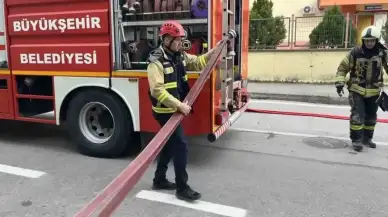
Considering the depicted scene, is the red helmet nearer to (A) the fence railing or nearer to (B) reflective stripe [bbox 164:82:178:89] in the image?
(B) reflective stripe [bbox 164:82:178:89]

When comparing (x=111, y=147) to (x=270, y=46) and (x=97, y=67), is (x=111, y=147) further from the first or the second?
(x=270, y=46)

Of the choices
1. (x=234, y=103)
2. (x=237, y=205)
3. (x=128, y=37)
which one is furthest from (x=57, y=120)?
(x=237, y=205)

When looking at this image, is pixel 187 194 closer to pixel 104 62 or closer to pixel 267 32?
pixel 104 62

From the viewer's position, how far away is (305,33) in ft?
42.1

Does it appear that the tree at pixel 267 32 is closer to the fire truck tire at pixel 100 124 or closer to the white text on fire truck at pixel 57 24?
the fire truck tire at pixel 100 124

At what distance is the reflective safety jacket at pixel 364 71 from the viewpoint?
5359 millimetres

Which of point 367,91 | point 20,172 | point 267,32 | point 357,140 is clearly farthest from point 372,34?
point 267,32

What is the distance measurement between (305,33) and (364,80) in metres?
7.78

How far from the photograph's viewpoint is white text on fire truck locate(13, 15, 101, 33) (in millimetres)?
4727

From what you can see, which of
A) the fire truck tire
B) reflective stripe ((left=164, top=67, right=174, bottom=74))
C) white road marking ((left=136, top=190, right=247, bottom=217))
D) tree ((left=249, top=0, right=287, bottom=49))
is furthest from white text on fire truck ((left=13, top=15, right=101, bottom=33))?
tree ((left=249, top=0, right=287, bottom=49))

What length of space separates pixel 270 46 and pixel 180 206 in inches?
406

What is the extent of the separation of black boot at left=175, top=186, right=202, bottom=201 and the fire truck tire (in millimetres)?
1290

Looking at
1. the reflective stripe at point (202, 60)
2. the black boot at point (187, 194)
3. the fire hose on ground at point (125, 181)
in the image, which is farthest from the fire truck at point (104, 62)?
the fire hose on ground at point (125, 181)

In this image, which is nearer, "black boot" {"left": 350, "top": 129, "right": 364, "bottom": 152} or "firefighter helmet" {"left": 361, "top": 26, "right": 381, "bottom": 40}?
"firefighter helmet" {"left": 361, "top": 26, "right": 381, "bottom": 40}
